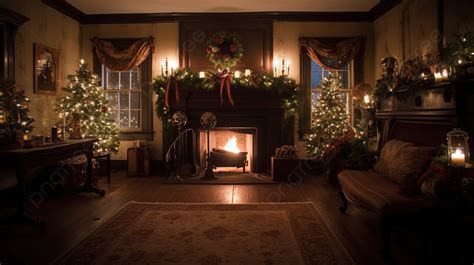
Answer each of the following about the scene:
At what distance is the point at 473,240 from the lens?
90.5 inches

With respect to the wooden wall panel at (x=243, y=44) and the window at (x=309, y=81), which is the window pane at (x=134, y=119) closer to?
the wooden wall panel at (x=243, y=44)

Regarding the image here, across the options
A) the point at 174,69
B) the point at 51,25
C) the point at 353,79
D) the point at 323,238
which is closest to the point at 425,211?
the point at 323,238

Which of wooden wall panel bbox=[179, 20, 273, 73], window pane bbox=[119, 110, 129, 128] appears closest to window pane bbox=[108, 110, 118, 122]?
window pane bbox=[119, 110, 129, 128]

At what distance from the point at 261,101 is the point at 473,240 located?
4826 mm

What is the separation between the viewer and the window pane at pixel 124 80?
7.55 meters

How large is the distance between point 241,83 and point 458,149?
170 inches

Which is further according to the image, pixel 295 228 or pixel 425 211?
pixel 295 228

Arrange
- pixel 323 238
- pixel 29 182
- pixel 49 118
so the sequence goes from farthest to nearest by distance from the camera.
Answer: pixel 49 118 < pixel 29 182 < pixel 323 238

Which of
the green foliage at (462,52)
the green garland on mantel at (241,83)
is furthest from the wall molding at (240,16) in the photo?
the green foliage at (462,52)

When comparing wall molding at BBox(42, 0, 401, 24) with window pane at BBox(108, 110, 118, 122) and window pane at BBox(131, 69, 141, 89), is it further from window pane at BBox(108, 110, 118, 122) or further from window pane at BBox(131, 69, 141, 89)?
window pane at BBox(108, 110, 118, 122)

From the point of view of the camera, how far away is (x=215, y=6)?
6.77 metres

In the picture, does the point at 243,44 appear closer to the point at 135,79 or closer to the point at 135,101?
the point at 135,79

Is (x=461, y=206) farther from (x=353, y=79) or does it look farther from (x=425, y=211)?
(x=353, y=79)

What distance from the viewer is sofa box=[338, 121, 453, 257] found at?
9.36 feet
